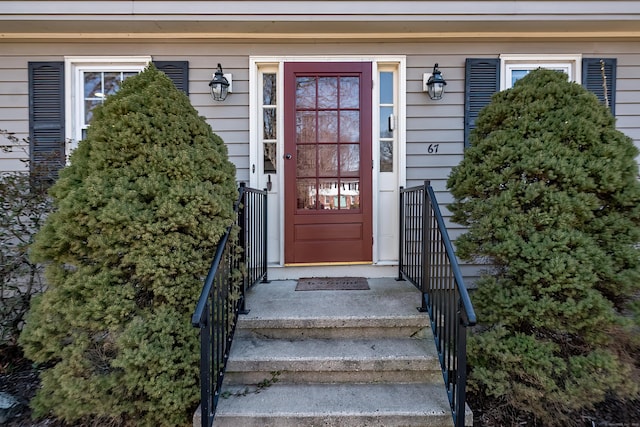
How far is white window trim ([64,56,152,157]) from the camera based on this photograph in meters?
3.15

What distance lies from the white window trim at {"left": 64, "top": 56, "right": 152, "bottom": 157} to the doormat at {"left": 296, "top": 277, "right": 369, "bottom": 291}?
2654 millimetres

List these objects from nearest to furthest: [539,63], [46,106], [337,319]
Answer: [337,319] < [46,106] < [539,63]

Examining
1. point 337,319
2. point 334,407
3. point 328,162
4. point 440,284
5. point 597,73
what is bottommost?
point 334,407

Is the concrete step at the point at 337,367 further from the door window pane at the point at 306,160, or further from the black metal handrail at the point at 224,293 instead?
the door window pane at the point at 306,160

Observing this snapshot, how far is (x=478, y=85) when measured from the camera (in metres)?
3.20

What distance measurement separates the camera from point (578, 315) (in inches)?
71.4

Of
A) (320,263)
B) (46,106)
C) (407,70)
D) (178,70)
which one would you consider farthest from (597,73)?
(46,106)

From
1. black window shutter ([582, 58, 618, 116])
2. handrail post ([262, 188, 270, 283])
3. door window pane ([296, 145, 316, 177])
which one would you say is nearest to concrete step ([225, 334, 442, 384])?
handrail post ([262, 188, 270, 283])

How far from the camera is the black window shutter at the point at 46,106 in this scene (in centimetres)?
312

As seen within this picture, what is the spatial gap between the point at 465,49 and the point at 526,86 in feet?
4.21

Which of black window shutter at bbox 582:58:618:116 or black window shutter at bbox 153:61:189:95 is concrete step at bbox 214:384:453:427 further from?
black window shutter at bbox 582:58:618:116

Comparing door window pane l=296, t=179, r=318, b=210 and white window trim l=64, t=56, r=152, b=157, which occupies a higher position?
white window trim l=64, t=56, r=152, b=157

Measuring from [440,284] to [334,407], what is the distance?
1.00 m

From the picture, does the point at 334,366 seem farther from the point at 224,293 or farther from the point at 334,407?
the point at 224,293
